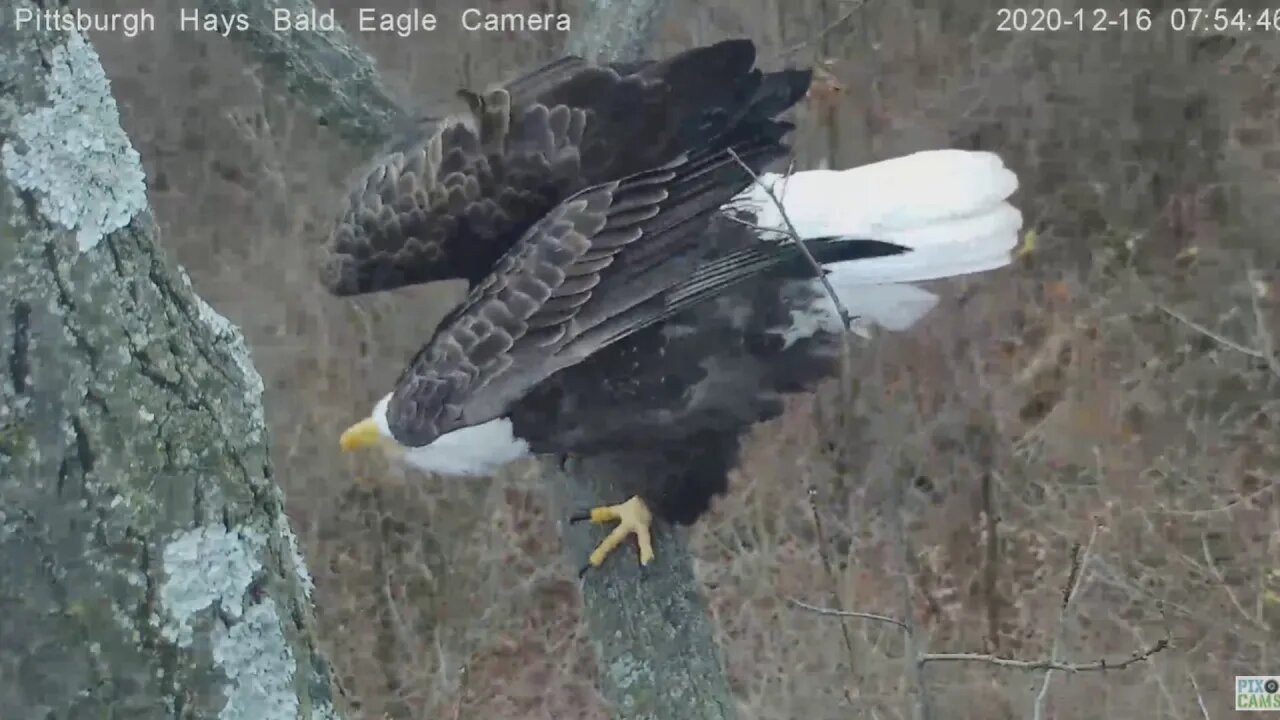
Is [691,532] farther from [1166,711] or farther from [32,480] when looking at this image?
[32,480]

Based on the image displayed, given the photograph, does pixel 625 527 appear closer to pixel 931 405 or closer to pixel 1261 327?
pixel 931 405

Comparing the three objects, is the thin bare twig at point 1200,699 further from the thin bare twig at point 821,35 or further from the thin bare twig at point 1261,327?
the thin bare twig at point 821,35

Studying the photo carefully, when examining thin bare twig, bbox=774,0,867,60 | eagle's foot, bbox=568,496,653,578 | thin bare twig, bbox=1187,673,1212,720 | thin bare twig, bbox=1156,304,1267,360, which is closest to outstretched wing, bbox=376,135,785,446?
eagle's foot, bbox=568,496,653,578

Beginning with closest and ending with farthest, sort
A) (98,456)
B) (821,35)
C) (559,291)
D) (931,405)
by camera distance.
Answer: (98,456) → (559,291) → (821,35) → (931,405)

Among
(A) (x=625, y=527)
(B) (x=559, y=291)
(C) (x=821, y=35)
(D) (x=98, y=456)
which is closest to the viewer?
(D) (x=98, y=456)

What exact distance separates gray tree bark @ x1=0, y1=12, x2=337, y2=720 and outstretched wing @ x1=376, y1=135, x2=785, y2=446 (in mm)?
378

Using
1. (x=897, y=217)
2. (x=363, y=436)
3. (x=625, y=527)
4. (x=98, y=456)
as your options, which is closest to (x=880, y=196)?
(x=897, y=217)

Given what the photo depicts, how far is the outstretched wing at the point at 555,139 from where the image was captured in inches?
32.9

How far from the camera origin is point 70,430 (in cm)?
37

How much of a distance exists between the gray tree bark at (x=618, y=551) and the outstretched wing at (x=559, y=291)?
0.56 feet

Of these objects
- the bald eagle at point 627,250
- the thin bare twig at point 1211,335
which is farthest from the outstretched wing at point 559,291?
the thin bare twig at point 1211,335

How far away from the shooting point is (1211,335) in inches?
45.8

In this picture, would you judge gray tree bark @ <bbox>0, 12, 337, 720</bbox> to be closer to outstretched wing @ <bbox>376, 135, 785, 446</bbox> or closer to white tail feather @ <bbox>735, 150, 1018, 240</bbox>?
outstretched wing @ <bbox>376, 135, 785, 446</bbox>

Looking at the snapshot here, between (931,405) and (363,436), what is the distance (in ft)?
2.12
